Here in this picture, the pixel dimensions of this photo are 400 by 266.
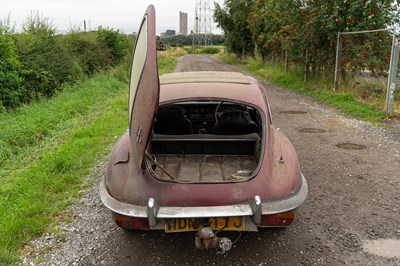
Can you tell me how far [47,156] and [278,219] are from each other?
14.8 feet

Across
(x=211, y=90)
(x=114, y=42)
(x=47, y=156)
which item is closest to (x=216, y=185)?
(x=211, y=90)

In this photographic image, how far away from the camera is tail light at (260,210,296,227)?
2830 mm

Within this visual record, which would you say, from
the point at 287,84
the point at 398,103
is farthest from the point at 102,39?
the point at 398,103

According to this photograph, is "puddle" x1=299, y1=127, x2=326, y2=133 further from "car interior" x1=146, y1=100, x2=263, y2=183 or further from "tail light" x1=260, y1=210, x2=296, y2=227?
"tail light" x1=260, y1=210, x2=296, y2=227

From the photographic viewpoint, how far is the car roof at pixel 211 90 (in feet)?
11.9

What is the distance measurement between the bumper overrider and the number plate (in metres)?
0.05

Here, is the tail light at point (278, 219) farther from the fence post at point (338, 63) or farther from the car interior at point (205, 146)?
the fence post at point (338, 63)

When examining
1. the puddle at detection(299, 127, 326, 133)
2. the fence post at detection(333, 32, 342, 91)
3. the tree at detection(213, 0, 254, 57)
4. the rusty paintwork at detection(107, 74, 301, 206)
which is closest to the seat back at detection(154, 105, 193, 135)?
the rusty paintwork at detection(107, 74, 301, 206)

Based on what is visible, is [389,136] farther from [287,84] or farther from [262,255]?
[287,84]

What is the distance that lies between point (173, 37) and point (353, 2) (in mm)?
80297

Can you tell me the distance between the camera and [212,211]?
8.89ft

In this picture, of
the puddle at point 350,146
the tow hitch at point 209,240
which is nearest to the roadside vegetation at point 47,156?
the tow hitch at point 209,240

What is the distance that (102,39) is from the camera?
2298 cm

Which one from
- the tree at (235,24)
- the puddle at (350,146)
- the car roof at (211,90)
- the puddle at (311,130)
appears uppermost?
the tree at (235,24)
